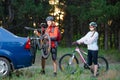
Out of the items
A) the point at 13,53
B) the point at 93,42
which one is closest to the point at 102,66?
the point at 93,42

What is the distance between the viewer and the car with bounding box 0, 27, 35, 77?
42.9ft

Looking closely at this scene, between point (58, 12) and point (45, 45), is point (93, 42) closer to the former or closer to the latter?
point (45, 45)

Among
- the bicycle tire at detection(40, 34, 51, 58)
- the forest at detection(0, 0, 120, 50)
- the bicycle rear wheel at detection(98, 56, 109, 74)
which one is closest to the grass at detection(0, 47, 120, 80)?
the bicycle rear wheel at detection(98, 56, 109, 74)

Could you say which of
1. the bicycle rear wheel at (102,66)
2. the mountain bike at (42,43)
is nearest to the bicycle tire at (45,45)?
the mountain bike at (42,43)

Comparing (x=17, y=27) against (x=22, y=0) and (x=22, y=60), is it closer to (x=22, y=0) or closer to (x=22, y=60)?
(x=22, y=0)

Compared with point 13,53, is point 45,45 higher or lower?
higher

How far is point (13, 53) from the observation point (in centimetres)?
1320

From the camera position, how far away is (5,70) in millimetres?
12977

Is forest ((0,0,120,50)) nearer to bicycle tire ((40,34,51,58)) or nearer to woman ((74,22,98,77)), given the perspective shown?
woman ((74,22,98,77))

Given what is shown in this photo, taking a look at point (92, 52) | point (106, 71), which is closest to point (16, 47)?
point (92, 52)

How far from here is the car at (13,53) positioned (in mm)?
13062

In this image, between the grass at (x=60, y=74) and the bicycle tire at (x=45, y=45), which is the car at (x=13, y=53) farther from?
the bicycle tire at (x=45, y=45)

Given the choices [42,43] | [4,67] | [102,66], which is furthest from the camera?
[102,66]

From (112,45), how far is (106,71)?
21.3 metres
